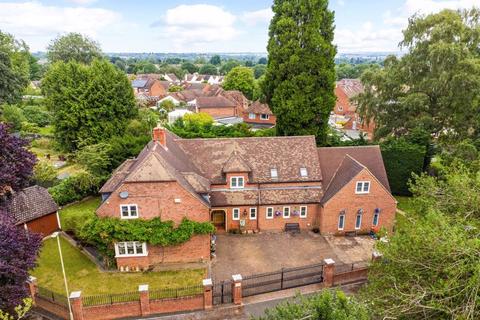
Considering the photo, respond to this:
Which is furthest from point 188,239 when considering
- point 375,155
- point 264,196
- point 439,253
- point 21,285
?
point 375,155

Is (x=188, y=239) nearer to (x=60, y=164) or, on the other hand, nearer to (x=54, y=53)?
(x=60, y=164)

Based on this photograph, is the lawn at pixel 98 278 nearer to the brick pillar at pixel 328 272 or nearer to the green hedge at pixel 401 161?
the brick pillar at pixel 328 272

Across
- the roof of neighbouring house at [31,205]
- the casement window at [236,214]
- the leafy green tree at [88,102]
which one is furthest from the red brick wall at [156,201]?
the leafy green tree at [88,102]

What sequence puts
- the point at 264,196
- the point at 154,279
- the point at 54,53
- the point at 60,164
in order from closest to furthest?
1. the point at 154,279
2. the point at 264,196
3. the point at 60,164
4. the point at 54,53

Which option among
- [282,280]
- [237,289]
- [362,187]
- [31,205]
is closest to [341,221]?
[362,187]

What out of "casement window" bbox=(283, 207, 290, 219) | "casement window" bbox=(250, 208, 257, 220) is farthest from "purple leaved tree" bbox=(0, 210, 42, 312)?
"casement window" bbox=(283, 207, 290, 219)

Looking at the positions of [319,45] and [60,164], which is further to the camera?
[60,164]

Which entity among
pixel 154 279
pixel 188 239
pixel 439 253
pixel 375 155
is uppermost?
pixel 439 253
